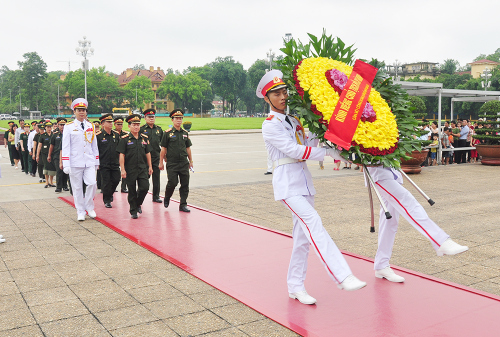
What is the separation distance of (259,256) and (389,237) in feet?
6.04

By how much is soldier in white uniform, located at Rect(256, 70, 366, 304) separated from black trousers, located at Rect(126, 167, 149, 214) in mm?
4941

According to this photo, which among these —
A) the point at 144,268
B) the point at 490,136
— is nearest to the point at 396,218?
the point at 144,268

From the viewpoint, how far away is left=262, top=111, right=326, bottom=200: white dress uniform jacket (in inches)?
170

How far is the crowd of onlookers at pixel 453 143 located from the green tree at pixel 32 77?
110 m

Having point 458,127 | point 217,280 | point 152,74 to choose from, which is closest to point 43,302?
point 217,280

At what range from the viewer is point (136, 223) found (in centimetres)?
840

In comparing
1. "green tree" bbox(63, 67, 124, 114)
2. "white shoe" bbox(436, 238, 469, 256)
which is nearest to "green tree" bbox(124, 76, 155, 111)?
"green tree" bbox(63, 67, 124, 114)

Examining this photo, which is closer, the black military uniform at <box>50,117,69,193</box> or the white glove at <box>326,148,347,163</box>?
the white glove at <box>326,148,347,163</box>

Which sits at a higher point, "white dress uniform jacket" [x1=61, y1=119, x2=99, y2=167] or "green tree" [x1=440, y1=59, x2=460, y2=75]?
"green tree" [x1=440, y1=59, x2=460, y2=75]

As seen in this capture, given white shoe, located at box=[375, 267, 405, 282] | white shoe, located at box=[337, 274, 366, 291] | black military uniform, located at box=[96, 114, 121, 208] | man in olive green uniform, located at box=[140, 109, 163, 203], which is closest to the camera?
white shoe, located at box=[337, 274, 366, 291]

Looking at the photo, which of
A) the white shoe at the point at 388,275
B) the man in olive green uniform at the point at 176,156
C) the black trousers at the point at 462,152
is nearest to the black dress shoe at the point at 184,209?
the man in olive green uniform at the point at 176,156

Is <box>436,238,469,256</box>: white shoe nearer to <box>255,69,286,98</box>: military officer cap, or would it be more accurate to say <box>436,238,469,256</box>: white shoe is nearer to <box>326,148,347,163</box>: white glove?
<box>326,148,347,163</box>: white glove

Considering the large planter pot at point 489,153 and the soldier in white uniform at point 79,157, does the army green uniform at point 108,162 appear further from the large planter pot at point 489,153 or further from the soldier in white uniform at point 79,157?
the large planter pot at point 489,153

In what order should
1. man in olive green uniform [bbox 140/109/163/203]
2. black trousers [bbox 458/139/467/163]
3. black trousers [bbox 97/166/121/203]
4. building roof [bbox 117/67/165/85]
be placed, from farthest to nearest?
1. building roof [bbox 117/67/165/85]
2. black trousers [bbox 458/139/467/163]
3. man in olive green uniform [bbox 140/109/163/203]
4. black trousers [bbox 97/166/121/203]
